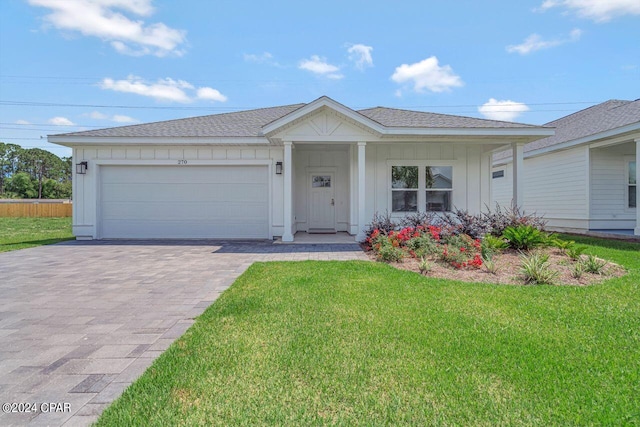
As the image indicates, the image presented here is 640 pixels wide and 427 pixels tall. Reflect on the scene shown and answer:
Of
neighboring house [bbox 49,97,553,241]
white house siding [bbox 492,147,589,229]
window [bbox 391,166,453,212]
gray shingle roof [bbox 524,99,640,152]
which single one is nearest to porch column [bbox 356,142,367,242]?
neighboring house [bbox 49,97,553,241]

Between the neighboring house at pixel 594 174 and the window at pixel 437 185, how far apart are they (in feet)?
6.68

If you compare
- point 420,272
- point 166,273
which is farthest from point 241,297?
point 420,272

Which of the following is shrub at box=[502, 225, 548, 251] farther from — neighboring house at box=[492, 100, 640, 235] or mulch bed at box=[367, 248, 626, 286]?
neighboring house at box=[492, 100, 640, 235]

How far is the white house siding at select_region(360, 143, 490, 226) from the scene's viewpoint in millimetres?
10609

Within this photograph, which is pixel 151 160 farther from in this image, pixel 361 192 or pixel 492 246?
pixel 492 246

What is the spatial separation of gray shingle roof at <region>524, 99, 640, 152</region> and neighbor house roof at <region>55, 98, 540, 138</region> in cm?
345

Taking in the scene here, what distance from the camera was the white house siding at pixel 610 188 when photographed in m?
11.3

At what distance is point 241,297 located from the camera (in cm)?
431

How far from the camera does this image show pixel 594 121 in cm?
1224

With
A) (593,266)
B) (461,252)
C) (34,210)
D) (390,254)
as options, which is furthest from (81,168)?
(34,210)

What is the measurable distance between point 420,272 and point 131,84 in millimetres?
25998

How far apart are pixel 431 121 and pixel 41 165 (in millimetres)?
83005

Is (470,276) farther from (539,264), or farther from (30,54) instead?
(30,54)

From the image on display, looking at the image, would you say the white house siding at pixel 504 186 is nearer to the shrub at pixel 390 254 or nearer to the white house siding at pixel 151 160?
the white house siding at pixel 151 160
